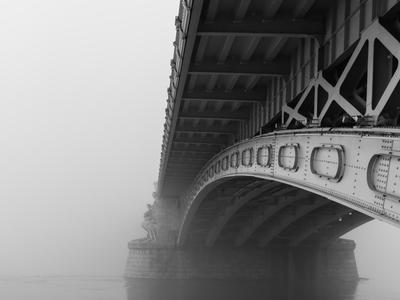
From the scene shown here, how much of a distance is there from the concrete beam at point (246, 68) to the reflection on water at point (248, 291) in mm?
28739

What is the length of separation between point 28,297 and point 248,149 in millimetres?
35399

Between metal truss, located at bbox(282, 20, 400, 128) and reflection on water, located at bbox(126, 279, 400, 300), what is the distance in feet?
Answer: 105

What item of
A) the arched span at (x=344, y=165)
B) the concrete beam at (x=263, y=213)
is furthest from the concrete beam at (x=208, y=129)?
the arched span at (x=344, y=165)

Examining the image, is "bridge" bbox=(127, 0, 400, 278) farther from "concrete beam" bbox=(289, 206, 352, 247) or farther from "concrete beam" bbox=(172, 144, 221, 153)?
"concrete beam" bbox=(289, 206, 352, 247)

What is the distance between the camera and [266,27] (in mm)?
13039

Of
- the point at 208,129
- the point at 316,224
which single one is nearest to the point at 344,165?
the point at 208,129

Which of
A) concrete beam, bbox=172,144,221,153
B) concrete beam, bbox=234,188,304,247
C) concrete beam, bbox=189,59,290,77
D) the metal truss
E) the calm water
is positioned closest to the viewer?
the metal truss

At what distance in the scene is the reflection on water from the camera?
42.7 m

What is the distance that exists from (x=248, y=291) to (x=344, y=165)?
3786 cm

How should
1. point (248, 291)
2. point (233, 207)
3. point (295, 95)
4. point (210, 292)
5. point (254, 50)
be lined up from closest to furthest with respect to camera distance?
1. point (295, 95)
2. point (254, 50)
3. point (233, 207)
4. point (210, 292)
5. point (248, 291)

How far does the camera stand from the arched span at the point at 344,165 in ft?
25.3

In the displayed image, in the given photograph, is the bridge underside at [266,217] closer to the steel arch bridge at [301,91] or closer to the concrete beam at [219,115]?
the concrete beam at [219,115]

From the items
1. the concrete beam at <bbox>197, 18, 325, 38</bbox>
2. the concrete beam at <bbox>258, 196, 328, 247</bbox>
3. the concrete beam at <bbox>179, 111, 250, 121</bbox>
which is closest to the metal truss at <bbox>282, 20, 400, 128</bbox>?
the concrete beam at <bbox>197, 18, 325, 38</bbox>

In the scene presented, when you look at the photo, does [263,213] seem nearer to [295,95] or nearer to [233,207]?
[233,207]
